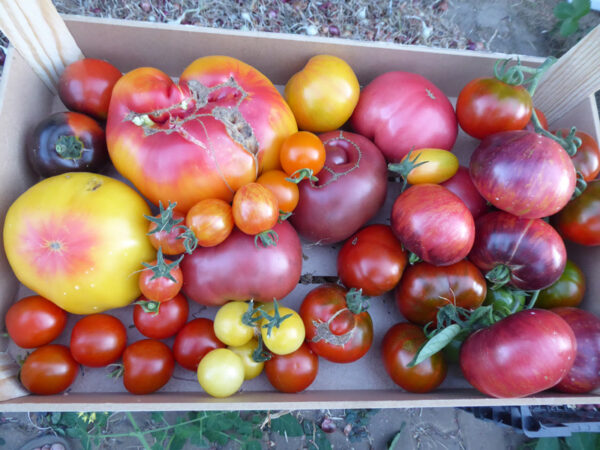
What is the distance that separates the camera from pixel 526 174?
0.83 metres

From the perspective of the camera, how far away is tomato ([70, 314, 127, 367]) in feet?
2.95

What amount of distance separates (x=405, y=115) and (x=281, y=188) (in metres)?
0.42

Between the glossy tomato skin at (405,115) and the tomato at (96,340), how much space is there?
0.84 meters

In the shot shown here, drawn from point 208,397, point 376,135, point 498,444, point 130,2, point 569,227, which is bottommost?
point 498,444

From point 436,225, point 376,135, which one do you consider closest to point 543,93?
point 376,135

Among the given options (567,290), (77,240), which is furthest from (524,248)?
(77,240)

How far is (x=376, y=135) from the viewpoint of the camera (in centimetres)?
110

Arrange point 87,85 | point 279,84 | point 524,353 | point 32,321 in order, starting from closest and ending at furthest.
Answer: point 524,353 < point 32,321 < point 87,85 < point 279,84

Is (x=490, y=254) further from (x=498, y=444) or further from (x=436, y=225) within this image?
(x=498, y=444)

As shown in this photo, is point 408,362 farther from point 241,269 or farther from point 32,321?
point 32,321

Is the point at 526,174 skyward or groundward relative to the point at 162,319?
skyward

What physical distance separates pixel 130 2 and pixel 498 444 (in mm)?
2151

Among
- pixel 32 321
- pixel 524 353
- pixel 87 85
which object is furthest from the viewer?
pixel 87 85

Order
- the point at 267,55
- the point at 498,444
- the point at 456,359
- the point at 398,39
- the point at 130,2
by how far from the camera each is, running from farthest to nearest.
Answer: the point at 398,39, the point at 130,2, the point at 498,444, the point at 267,55, the point at 456,359
